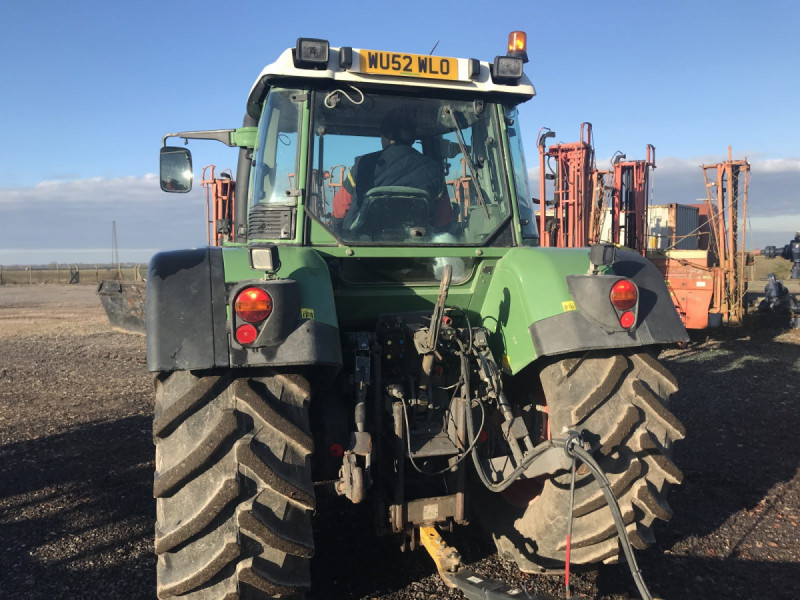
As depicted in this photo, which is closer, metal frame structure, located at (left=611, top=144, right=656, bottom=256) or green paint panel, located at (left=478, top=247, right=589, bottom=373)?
green paint panel, located at (left=478, top=247, right=589, bottom=373)

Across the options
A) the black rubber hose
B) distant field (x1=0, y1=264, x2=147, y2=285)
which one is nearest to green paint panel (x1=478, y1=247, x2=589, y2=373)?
the black rubber hose

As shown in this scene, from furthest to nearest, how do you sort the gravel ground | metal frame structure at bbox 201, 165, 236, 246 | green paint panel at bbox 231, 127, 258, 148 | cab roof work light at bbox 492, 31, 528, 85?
metal frame structure at bbox 201, 165, 236, 246
green paint panel at bbox 231, 127, 258, 148
cab roof work light at bbox 492, 31, 528, 85
the gravel ground

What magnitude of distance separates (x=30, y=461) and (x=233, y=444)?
12.0 ft

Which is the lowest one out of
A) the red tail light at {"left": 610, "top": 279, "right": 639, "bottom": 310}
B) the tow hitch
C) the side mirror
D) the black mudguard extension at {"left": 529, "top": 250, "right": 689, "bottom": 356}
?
the tow hitch

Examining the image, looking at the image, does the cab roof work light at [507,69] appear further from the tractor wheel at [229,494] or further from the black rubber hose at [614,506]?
the tractor wheel at [229,494]

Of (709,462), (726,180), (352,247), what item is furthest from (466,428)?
(726,180)

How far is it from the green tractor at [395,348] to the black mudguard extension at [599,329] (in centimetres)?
1

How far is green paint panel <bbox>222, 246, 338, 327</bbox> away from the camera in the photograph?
8.64ft

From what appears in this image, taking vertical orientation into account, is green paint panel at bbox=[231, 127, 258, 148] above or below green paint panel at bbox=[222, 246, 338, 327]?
above

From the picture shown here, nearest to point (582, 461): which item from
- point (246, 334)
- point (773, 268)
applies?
point (246, 334)

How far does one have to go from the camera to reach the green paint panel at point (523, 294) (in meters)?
2.91

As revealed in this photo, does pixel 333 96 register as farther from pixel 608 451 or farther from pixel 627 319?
pixel 608 451

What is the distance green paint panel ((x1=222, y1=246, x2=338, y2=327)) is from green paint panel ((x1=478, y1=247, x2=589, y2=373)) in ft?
3.04

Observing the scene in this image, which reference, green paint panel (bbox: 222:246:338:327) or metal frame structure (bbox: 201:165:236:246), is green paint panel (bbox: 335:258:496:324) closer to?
green paint panel (bbox: 222:246:338:327)
